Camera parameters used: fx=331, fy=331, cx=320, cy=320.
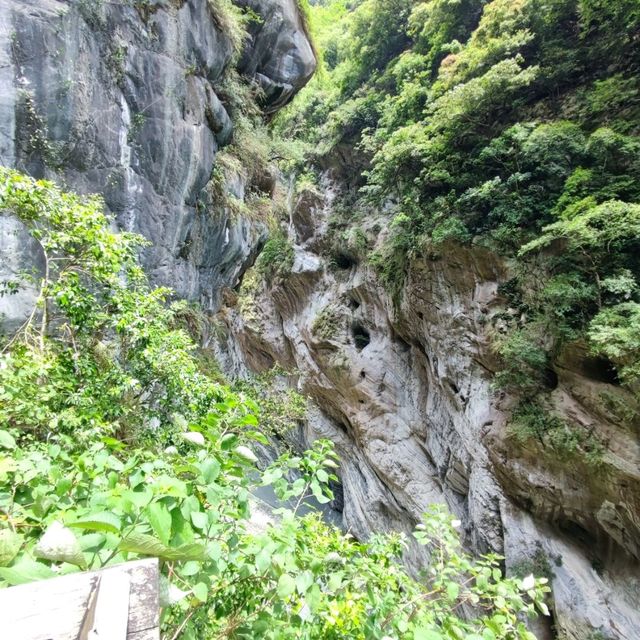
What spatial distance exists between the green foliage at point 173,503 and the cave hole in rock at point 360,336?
8.29 meters

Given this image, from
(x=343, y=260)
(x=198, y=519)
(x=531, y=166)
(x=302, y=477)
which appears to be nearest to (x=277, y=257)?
(x=343, y=260)

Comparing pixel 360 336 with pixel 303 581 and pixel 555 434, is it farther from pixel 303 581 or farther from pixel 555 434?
pixel 303 581

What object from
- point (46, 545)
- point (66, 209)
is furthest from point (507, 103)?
point (46, 545)

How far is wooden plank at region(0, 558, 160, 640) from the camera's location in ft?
2.17

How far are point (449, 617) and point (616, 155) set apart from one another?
24.5 feet

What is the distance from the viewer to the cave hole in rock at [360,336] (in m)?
11.3

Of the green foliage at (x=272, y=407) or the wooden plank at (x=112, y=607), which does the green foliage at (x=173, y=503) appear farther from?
the green foliage at (x=272, y=407)

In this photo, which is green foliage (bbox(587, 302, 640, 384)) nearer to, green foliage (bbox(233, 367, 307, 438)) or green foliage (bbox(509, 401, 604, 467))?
green foliage (bbox(509, 401, 604, 467))

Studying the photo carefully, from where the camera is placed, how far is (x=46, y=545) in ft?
2.32

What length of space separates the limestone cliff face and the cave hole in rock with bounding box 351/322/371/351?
0.22 ft

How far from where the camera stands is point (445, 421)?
839 centimetres

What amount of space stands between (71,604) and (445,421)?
876cm

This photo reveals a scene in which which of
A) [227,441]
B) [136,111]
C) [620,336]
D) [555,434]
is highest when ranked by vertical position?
[136,111]

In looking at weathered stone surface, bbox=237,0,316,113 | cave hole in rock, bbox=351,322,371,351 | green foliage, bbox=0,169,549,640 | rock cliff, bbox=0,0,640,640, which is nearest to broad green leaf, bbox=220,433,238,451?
green foliage, bbox=0,169,549,640
